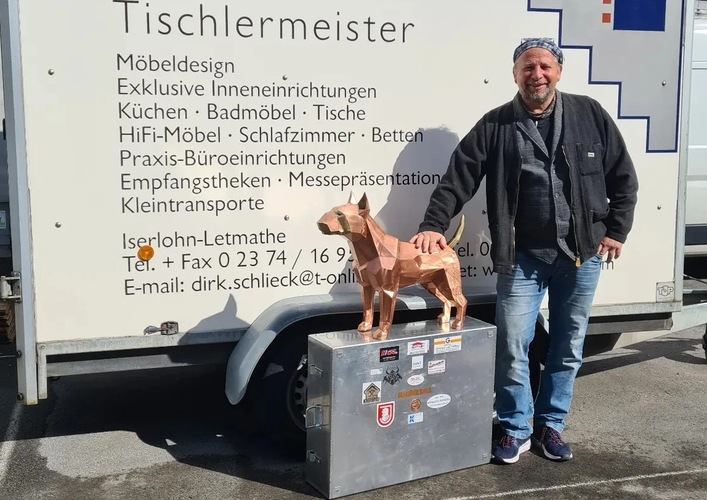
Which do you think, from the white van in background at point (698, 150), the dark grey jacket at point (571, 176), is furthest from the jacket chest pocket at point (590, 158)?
the white van in background at point (698, 150)

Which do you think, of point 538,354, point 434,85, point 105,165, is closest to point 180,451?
point 105,165

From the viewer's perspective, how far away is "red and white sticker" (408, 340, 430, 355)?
347 centimetres

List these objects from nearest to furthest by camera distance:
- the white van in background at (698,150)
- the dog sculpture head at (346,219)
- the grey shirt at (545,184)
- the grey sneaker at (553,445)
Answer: the dog sculpture head at (346,219), the grey shirt at (545,184), the grey sneaker at (553,445), the white van in background at (698,150)

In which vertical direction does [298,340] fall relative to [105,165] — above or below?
below

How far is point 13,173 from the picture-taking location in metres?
3.26

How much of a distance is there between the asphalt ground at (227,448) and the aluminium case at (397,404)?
112 millimetres

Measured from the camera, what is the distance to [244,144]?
11.6ft

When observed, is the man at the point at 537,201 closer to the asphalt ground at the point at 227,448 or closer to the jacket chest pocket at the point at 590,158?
the jacket chest pocket at the point at 590,158

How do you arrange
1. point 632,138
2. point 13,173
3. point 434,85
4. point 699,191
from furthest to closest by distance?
1. point 699,191
2. point 632,138
3. point 434,85
4. point 13,173

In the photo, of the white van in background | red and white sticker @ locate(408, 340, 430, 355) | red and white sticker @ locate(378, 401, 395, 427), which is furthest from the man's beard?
the white van in background

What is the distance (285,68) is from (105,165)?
2.89ft

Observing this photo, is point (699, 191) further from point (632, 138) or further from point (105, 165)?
point (105, 165)

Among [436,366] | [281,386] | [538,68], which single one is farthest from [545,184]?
[281,386]

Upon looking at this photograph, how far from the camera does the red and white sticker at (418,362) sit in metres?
3.50
